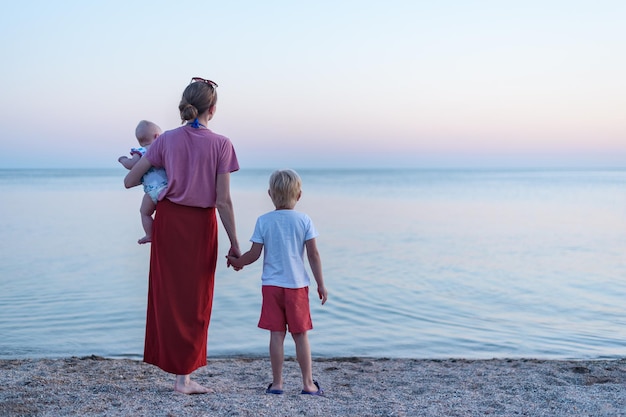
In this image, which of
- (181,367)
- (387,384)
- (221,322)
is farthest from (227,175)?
(221,322)

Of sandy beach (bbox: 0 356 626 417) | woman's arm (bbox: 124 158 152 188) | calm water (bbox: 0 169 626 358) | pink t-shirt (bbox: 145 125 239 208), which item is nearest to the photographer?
sandy beach (bbox: 0 356 626 417)

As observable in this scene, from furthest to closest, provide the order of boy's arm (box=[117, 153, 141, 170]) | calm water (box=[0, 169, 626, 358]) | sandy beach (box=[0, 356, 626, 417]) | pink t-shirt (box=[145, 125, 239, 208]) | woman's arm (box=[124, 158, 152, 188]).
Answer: calm water (box=[0, 169, 626, 358]) < boy's arm (box=[117, 153, 141, 170]) < woman's arm (box=[124, 158, 152, 188]) < pink t-shirt (box=[145, 125, 239, 208]) < sandy beach (box=[0, 356, 626, 417])

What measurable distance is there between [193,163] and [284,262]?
0.86 m

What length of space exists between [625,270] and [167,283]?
9405 millimetres

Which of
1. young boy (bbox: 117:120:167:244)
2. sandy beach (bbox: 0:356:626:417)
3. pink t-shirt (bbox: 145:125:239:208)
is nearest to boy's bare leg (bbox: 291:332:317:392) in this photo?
sandy beach (bbox: 0:356:626:417)

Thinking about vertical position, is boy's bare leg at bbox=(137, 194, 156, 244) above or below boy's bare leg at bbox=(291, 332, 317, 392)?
above

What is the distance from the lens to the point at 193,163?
13.7 ft

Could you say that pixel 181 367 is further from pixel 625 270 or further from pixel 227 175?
pixel 625 270

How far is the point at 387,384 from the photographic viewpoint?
16.4 feet

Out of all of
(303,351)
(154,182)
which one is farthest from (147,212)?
(303,351)

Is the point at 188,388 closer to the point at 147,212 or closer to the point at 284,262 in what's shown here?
the point at 284,262

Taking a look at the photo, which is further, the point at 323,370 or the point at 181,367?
the point at 323,370

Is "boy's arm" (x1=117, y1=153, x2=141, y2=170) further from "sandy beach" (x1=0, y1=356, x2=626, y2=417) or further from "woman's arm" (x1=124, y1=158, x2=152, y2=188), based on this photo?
"sandy beach" (x1=0, y1=356, x2=626, y2=417)

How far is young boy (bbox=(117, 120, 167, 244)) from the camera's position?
4.30 meters
